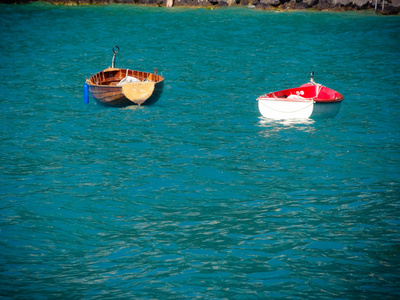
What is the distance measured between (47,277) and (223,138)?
1000 cm

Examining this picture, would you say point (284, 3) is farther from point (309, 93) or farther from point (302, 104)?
point (302, 104)

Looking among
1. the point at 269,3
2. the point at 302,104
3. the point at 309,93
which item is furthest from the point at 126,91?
the point at 269,3

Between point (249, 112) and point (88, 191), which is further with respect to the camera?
→ point (249, 112)

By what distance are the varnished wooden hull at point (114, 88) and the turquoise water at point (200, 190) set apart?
0.55m

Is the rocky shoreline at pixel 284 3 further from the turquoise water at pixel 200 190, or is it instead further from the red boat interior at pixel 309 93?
the red boat interior at pixel 309 93

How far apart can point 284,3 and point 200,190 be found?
47.9 metres

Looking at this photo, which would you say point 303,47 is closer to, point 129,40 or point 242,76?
point 242,76

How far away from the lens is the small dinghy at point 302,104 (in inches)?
772

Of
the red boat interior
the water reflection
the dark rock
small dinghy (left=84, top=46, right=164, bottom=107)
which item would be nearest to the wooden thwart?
small dinghy (left=84, top=46, right=164, bottom=107)

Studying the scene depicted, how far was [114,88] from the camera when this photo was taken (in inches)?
845

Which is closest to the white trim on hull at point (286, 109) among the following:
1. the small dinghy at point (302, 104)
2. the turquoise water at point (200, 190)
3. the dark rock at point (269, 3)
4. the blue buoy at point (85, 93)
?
the small dinghy at point (302, 104)

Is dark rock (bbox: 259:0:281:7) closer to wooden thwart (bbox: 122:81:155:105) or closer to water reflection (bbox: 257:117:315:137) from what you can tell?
wooden thwart (bbox: 122:81:155:105)

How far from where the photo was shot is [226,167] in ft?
50.2

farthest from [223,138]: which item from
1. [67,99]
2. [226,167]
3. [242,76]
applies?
[242,76]
